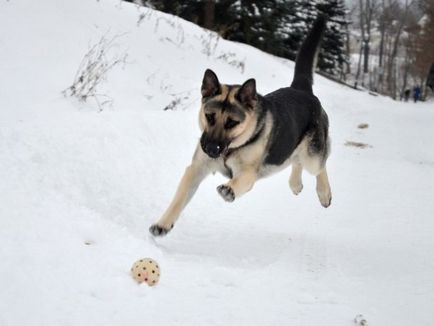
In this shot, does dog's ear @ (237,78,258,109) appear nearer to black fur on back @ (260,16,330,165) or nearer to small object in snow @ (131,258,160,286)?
black fur on back @ (260,16,330,165)

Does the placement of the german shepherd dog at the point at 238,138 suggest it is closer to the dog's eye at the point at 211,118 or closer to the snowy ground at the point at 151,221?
the dog's eye at the point at 211,118

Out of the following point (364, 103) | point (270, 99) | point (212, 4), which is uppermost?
point (270, 99)

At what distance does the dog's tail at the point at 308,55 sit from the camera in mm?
6008

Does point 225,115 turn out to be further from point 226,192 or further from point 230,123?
point 226,192

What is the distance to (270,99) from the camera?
491 cm

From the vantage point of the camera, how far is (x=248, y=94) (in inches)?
171

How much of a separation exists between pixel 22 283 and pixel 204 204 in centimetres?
303

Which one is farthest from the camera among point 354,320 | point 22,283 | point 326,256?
point 326,256

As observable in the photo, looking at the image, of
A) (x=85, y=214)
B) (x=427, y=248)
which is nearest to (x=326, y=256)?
(x=427, y=248)

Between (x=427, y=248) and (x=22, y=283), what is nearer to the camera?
(x=22, y=283)

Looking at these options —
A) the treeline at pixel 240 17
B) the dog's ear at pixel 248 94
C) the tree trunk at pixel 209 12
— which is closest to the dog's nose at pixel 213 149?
the dog's ear at pixel 248 94

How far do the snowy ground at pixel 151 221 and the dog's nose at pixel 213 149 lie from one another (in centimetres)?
78

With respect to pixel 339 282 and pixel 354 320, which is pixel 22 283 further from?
pixel 339 282

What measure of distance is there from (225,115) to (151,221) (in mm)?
1140
